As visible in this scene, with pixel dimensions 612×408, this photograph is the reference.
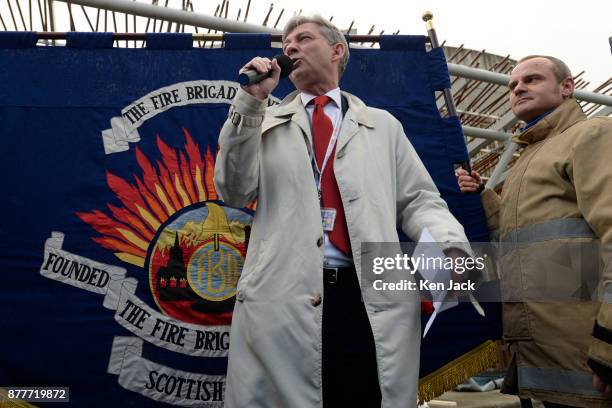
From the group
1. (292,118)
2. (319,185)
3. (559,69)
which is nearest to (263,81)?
(292,118)

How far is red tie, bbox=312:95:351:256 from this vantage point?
1807 mm

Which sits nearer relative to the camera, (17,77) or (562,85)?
(562,85)

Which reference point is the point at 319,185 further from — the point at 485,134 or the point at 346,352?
the point at 485,134

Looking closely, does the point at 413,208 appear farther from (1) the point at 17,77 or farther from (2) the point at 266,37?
(1) the point at 17,77

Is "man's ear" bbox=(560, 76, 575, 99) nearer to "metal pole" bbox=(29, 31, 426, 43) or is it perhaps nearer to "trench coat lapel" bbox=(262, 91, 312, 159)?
"metal pole" bbox=(29, 31, 426, 43)

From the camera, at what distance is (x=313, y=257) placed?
170cm

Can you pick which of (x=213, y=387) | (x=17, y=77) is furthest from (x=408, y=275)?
(x=17, y=77)

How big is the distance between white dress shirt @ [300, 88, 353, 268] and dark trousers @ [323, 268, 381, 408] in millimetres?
65

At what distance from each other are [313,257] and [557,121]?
54.6 inches

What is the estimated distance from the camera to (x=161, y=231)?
2676mm

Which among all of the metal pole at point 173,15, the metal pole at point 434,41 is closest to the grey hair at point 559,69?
the metal pole at point 434,41

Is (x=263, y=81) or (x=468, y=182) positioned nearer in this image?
(x=263, y=81)

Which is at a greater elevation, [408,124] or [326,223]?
[408,124]

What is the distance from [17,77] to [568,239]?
2.64 metres
